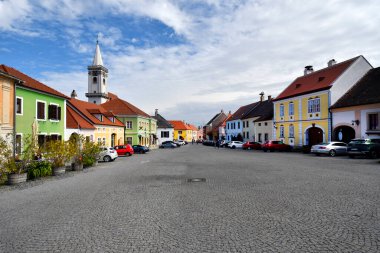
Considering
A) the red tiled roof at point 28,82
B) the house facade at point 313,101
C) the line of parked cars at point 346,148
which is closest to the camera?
the line of parked cars at point 346,148

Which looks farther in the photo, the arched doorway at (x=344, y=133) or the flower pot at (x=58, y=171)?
the arched doorway at (x=344, y=133)

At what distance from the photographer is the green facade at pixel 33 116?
22.4 m

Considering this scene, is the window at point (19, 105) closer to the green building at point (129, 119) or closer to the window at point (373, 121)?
the window at point (373, 121)

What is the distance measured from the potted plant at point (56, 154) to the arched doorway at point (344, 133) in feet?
93.4

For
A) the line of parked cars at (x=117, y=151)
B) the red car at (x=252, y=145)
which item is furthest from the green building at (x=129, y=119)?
the red car at (x=252, y=145)

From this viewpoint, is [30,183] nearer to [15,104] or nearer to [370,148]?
[15,104]

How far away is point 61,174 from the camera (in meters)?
16.8

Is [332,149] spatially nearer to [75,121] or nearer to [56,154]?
[56,154]

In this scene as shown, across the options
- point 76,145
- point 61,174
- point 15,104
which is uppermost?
point 15,104

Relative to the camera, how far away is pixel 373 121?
91.2 feet

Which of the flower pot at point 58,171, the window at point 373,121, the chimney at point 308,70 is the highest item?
the chimney at point 308,70

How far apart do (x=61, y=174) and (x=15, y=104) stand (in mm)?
8379

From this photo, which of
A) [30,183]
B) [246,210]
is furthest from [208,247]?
[30,183]

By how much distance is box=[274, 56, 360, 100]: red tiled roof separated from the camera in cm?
3381
